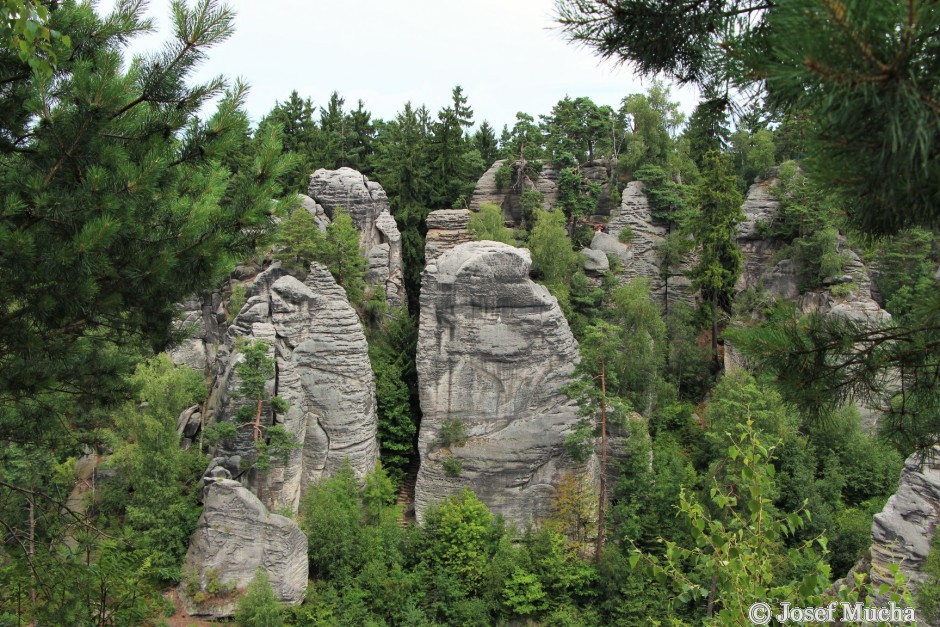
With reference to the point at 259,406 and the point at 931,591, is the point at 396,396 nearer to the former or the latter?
the point at 259,406

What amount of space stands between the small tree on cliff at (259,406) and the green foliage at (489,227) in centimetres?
1054

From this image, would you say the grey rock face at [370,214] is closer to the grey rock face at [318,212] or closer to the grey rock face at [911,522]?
the grey rock face at [318,212]

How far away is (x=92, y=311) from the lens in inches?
259

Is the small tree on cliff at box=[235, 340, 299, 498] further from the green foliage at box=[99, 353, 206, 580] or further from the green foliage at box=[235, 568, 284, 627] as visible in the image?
the green foliage at box=[235, 568, 284, 627]

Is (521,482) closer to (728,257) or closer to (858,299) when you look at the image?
(728,257)

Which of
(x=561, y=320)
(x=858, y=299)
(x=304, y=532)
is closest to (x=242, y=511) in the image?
(x=304, y=532)

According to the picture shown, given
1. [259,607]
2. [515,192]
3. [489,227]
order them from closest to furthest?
[259,607], [489,227], [515,192]

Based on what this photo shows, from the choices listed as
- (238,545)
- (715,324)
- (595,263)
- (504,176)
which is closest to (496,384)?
(595,263)

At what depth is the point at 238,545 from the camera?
Result: 62.0 feet

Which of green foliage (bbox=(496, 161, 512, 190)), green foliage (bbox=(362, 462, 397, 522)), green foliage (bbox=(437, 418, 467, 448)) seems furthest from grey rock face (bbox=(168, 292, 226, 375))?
green foliage (bbox=(496, 161, 512, 190))

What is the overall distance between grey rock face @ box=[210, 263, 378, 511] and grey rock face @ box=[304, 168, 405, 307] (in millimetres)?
5251

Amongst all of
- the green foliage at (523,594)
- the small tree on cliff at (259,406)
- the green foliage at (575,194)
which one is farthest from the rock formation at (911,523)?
the green foliage at (575,194)

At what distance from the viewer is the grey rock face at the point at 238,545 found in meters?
18.8

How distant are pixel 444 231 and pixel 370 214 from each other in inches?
132
